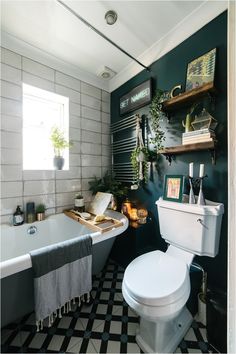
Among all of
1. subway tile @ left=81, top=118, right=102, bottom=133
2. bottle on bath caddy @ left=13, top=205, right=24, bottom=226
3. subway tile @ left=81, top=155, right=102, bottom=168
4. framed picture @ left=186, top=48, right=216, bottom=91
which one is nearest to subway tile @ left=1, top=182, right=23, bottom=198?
bottle on bath caddy @ left=13, top=205, right=24, bottom=226

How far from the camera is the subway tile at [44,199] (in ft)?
5.63

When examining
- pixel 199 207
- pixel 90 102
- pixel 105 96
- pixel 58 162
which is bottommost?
pixel 199 207

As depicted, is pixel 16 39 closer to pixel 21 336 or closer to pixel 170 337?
pixel 21 336

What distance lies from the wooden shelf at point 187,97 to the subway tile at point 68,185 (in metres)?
1.31

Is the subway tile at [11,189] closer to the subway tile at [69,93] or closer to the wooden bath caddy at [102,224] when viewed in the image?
the wooden bath caddy at [102,224]

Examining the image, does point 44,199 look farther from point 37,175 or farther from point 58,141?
point 58,141

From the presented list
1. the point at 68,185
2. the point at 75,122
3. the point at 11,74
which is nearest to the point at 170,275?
the point at 68,185

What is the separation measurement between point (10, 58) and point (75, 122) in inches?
32.7

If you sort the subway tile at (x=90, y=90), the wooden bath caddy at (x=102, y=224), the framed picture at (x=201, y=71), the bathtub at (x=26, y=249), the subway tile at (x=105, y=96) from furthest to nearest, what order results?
the subway tile at (x=105, y=96)
the subway tile at (x=90, y=90)
the wooden bath caddy at (x=102, y=224)
the framed picture at (x=201, y=71)
the bathtub at (x=26, y=249)

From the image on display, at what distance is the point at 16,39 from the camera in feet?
5.12

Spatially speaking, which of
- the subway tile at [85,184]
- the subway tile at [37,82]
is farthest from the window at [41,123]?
the subway tile at [85,184]

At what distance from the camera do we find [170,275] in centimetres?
104

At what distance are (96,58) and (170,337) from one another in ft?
8.53

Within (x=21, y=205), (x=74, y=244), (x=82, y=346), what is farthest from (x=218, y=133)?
(x=21, y=205)
